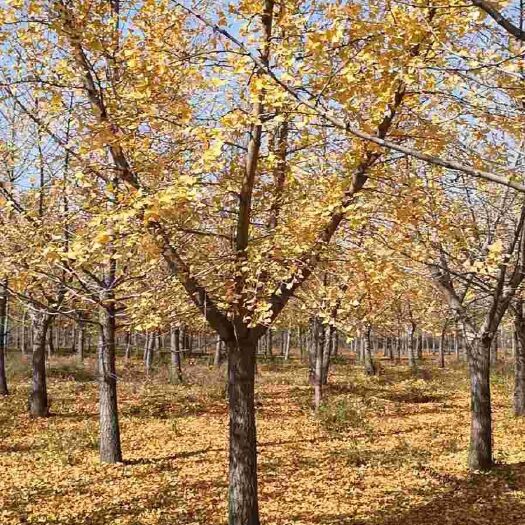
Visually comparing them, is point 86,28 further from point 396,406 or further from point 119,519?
point 396,406

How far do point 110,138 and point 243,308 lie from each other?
2281 millimetres

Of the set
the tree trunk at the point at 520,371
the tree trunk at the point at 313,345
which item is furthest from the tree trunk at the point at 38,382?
the tree trunk at the point at 520,371

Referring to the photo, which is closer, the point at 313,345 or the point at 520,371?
the point at 520,371

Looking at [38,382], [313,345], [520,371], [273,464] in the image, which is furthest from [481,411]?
[313,345]

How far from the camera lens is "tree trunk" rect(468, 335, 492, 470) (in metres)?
9.84

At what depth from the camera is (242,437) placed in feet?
20.8

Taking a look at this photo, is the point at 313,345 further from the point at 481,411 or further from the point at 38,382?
the point at 481,411

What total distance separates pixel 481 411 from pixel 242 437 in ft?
18.1

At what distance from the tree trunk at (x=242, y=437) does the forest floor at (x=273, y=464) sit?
1400 mm

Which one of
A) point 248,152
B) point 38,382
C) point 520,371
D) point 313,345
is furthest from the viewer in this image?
point 313,345

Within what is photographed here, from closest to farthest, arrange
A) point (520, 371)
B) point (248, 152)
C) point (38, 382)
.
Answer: point (248, 152), point (38, 382), point (520, 371)

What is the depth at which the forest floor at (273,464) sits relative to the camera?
7.92m

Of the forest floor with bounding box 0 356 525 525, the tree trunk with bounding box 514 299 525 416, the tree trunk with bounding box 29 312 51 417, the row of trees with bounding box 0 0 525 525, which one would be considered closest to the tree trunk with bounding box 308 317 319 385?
the forest floor with bounding box 0 356 525 525

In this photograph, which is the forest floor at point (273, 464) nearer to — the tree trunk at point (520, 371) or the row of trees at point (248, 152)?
the tree trunk at point (520, 371)
